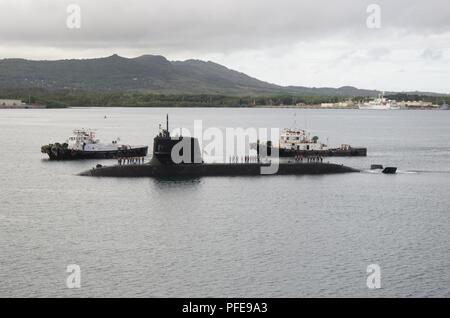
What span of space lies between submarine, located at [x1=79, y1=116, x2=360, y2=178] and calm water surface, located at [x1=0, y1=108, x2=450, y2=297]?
1.26 metres

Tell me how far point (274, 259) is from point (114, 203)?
52.7 ft

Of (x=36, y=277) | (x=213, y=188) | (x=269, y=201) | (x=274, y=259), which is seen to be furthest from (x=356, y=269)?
(x=213, y=188)

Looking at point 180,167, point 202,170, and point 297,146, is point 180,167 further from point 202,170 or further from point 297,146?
point 297,146

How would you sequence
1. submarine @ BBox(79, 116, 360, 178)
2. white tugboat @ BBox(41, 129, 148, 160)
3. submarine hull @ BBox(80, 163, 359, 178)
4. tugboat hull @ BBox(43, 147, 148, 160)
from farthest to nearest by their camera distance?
white tugboat @ BBox(41, 129, 148, 160), tugboat hull @ BBox(43, 147, 148, 160), submarine hull @ BBox(80, 163, 359, 178), submarine @ BBox(79, 116, 360, 178)

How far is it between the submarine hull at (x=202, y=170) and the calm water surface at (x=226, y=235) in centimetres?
119

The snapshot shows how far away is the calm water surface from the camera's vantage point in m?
27.5

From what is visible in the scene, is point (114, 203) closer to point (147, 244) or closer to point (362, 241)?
point (147, 244)

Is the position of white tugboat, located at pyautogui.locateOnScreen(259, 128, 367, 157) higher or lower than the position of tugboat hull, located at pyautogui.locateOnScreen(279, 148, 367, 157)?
higher

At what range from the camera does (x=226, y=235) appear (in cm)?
3562

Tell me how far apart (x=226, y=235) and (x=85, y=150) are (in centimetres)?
4017

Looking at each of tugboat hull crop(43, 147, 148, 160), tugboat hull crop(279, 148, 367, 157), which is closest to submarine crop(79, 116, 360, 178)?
tugboat hull crop(43, 147, 148, 160)

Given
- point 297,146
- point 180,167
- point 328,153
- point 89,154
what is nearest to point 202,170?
point 180,167

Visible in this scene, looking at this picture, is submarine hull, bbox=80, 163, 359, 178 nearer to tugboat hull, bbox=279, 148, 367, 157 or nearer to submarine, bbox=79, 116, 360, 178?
submarine, bbox=79, 116, 360, 178

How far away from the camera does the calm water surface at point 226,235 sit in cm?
2753
